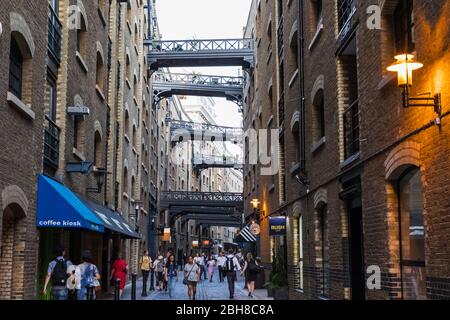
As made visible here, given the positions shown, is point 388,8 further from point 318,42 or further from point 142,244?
point 142,244

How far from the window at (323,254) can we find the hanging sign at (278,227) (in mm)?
3900

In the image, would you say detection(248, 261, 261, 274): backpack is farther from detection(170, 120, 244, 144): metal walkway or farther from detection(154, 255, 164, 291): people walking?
detection(170, 120, 244, 144): metal walkway

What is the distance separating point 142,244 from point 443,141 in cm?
2848

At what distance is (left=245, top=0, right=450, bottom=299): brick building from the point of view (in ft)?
26.8

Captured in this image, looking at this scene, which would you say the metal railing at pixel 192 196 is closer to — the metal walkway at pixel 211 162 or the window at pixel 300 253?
the metal walkway at pixel 211 162

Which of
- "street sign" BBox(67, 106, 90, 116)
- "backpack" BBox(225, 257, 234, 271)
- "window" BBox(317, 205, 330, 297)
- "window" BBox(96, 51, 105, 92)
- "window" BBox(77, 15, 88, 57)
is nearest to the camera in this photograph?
"window" BBox(317, 205, 330, 297)

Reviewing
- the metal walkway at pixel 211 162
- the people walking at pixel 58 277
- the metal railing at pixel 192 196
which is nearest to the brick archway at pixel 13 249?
the people walking at pixel 58 277

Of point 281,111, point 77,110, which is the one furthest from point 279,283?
point 77,110

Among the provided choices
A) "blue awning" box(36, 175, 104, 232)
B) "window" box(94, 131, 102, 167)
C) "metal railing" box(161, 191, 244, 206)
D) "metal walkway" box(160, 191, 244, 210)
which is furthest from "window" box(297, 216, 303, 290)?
"metal railing" box(161, 191, 244, 206)

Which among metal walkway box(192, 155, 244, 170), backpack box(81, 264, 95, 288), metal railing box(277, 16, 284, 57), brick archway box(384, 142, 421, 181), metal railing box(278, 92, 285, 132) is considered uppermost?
metal walkway box(192, 155, 244, 170)

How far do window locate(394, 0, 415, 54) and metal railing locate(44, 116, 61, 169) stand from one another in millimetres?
7990

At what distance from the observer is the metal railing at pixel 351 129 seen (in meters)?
12.7

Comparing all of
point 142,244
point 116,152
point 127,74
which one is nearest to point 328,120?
point 116,152

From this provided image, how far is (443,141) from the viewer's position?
25.5 feet
